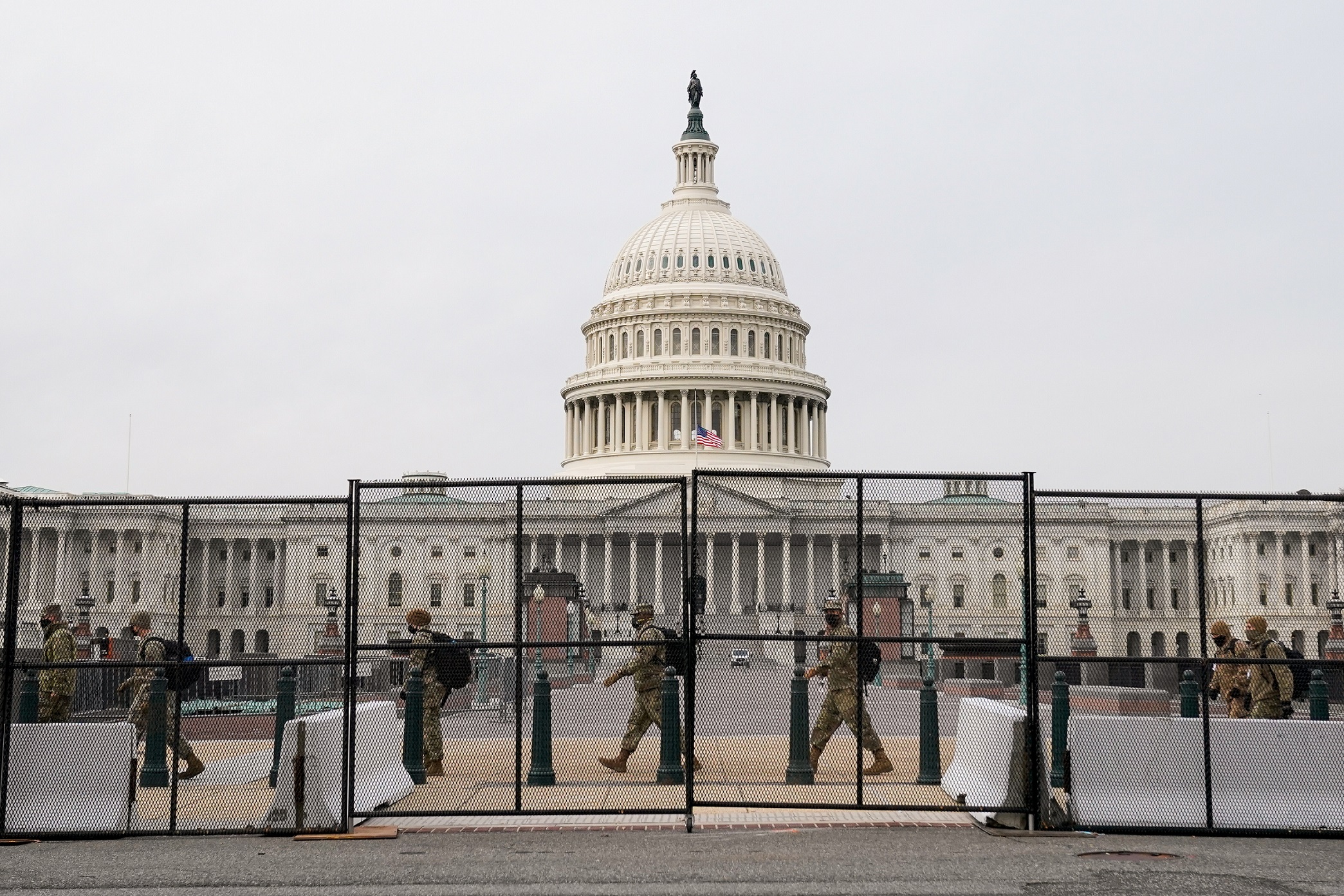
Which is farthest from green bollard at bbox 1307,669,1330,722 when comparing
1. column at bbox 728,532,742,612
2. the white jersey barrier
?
column at bbox 728,532,742,612

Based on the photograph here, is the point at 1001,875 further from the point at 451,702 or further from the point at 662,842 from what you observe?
the point at 451,702

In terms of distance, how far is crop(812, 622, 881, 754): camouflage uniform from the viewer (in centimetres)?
1681

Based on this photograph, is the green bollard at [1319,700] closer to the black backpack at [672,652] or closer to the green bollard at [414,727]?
the black backpack at [672,652]

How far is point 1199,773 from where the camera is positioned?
1462 cm

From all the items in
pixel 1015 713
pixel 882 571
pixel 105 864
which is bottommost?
pixel 105 864

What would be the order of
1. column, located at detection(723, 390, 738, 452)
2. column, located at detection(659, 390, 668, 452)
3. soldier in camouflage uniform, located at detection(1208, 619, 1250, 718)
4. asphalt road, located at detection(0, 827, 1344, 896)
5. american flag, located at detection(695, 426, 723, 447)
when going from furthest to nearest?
column, located at detection(659, 390, 668, 452), column, located at detection(723, 390, 738, 452), american flag, located at detection(695, 426, 723, 447), soldier in camouflage uniform, located at detection(1208, 619, 1250, 718), asphalt road, located at detection(0, 827, 1344, 896)

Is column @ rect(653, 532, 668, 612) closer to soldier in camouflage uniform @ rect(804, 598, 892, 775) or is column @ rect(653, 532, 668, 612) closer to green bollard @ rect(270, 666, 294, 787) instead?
soldier in camouflage uniform @ rect(804, 598, 892, 775)

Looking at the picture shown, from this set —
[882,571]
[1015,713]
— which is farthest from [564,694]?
[1015,713]

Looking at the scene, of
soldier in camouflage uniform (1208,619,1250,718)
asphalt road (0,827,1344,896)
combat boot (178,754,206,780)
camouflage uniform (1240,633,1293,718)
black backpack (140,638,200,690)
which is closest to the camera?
asphalt road (0,827,1344,896)

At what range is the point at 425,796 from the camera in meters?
16.6

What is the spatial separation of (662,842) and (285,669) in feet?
23.0

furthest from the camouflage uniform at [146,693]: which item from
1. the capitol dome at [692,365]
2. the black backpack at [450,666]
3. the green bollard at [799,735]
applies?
the capitol dome at [692,365]

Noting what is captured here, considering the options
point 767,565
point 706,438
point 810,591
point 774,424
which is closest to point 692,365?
point 774,424

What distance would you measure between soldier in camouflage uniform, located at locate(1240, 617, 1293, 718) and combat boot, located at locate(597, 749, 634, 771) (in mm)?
7317
